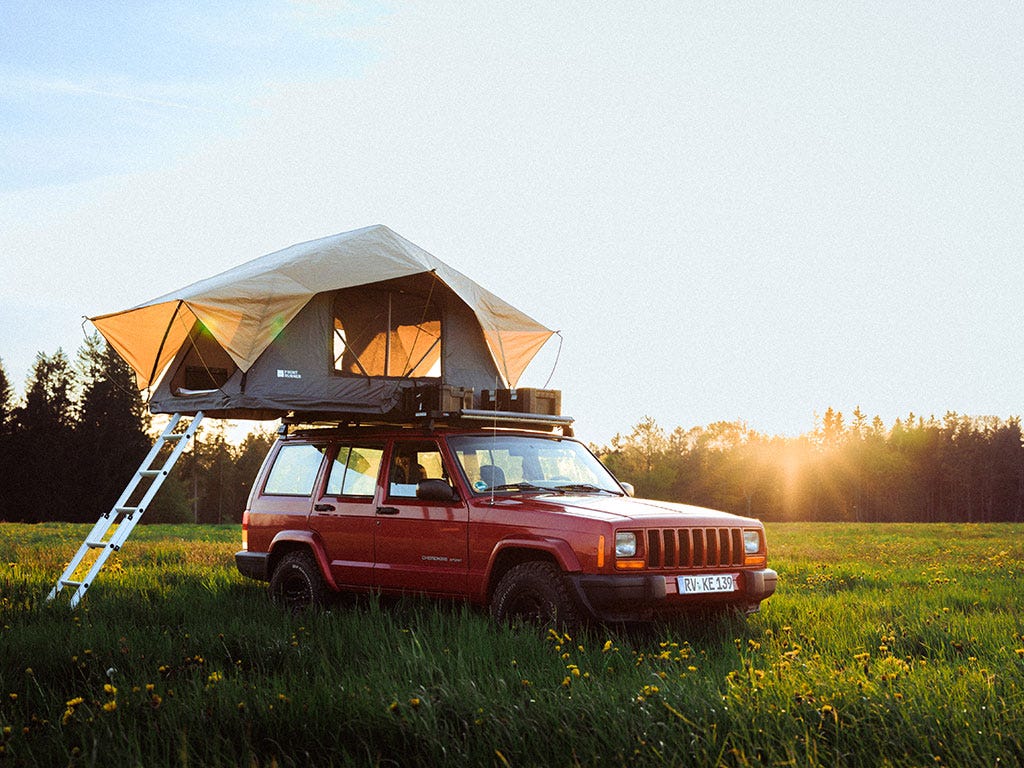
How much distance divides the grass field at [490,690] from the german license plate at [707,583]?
346 mm

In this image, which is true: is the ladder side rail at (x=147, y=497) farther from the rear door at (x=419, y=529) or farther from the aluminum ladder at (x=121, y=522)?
the rear door at (x=419, y=529)

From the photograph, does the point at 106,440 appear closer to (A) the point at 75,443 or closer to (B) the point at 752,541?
(A) the point at 75,443

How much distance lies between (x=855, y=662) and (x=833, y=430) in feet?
447

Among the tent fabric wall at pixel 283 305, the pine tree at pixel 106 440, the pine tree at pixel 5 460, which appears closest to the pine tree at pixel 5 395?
the pine tree at pixel 5 460

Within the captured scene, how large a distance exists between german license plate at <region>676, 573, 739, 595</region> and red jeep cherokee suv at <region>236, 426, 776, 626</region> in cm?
1

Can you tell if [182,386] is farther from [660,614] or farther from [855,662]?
[855,662]

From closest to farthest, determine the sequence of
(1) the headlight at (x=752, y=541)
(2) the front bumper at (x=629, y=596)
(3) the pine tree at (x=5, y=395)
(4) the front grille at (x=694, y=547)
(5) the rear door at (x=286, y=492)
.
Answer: (2) the front bumper at (x=629, y=596)
(4) the front grille at (x=694, y=547)
(1) the headlight at (x=752, y=541)
(5) the rear door at (x=286, y=492)
(3) the pine tree at (x=5, y=395)

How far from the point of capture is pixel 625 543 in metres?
7.74

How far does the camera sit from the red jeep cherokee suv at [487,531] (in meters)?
7.75

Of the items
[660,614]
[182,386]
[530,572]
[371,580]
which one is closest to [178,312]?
[182,386]

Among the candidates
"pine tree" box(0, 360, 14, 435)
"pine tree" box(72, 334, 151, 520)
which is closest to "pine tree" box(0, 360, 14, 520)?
"pine tree" box(0, 360, 14, 435)

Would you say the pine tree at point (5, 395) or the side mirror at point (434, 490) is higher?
the pine tree at point (5, 395)

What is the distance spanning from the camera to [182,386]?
11.8 m

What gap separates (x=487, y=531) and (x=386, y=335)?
12.5 ft
